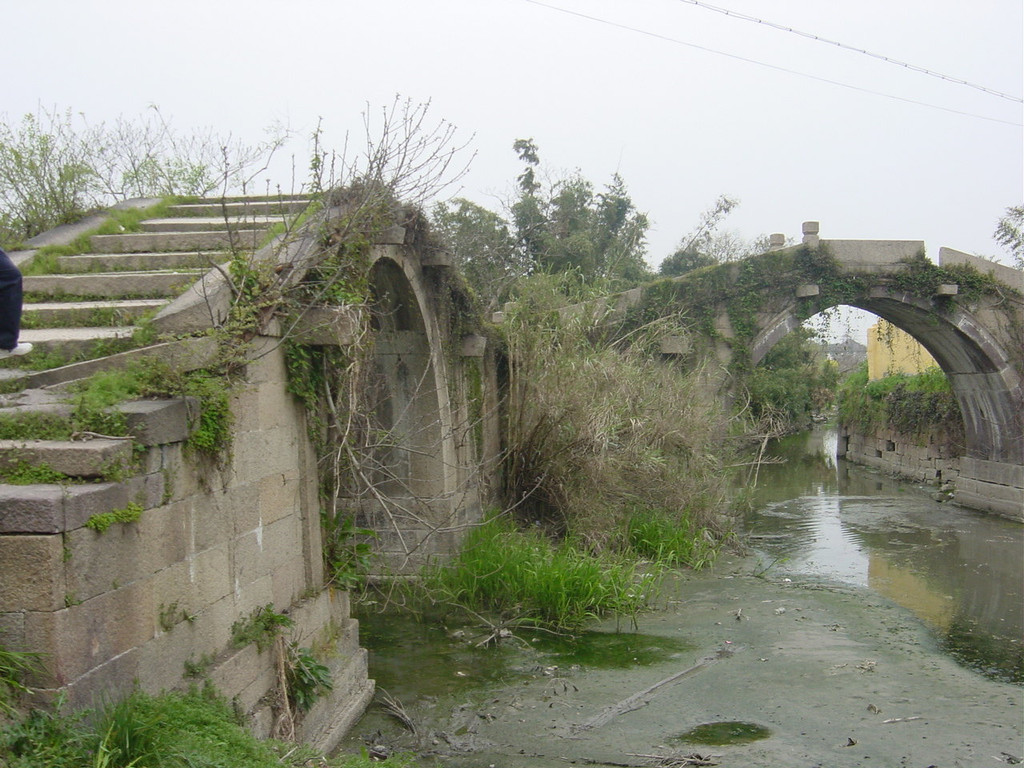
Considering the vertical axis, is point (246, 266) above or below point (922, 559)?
above

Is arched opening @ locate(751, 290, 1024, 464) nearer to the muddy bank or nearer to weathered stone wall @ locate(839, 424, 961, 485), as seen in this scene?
weathered stone wall @ locate(839, 424, 961, 485)

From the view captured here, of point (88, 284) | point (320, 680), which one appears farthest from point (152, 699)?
point (88, 284)

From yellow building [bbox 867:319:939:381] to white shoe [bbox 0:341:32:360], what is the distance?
19144mm

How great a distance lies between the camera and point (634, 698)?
609 cm

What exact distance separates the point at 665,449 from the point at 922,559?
153 inches

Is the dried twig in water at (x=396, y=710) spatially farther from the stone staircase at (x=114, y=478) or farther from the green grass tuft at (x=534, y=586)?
the green grass tuft at (x=534, y=586)

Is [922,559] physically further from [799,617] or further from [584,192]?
[584,192]

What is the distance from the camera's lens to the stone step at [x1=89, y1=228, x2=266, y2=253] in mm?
5934

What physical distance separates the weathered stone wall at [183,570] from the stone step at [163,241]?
1.41m

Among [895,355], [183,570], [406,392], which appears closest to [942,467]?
[895,355]

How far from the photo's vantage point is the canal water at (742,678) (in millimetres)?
5340

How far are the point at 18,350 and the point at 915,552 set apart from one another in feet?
36.8

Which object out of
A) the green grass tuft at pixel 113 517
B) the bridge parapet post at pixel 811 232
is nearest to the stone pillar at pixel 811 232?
the bridge parapet post at pixel 811 232

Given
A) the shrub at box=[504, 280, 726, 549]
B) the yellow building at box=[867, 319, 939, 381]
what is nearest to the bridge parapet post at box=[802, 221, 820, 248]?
the shrub at box=[504, 280, 726, 549]
